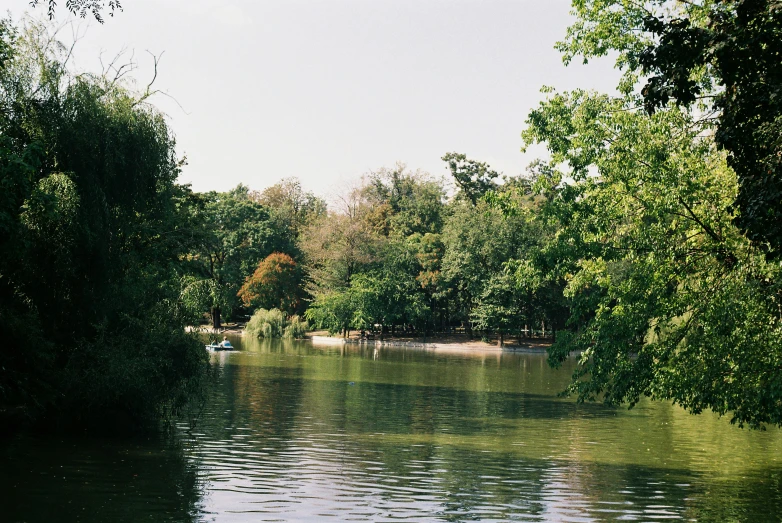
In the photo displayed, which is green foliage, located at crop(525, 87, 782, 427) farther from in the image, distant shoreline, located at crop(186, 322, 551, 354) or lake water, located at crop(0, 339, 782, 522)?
distant shoreline, located at crop(186, 322, 551, 354)

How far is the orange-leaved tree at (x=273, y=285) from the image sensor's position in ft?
306

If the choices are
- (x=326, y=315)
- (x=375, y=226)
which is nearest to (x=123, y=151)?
(x=326, y=315)

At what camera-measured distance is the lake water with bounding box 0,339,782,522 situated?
16.4 metres

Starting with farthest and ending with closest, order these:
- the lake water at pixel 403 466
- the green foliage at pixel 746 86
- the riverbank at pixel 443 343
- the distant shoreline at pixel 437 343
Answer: the riverbank at pixel 443 343
the distant shoreline at pixel 437 343
the lake water at pixel 403 466
the green foliage at pixel 746 86

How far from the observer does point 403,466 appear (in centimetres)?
2122

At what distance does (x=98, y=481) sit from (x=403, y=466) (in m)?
7.42

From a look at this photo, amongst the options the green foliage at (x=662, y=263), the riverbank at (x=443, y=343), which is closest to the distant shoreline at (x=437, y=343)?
the riverbank at (x=443, y=343)

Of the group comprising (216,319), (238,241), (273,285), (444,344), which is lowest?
(444,344)

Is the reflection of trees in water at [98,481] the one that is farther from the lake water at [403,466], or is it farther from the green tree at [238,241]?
the green tree at [238,241]

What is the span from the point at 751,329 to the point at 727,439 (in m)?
9.63

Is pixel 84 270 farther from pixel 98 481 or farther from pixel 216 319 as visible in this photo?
pixel 216 319

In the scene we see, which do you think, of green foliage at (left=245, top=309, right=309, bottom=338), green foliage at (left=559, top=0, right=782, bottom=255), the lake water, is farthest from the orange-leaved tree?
green foliage at (left=559, top=0, right=782, bottom=255)

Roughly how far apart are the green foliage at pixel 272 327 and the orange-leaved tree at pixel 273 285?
7.81m

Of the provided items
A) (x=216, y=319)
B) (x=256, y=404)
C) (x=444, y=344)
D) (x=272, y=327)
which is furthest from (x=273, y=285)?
(x=256, y=404)
